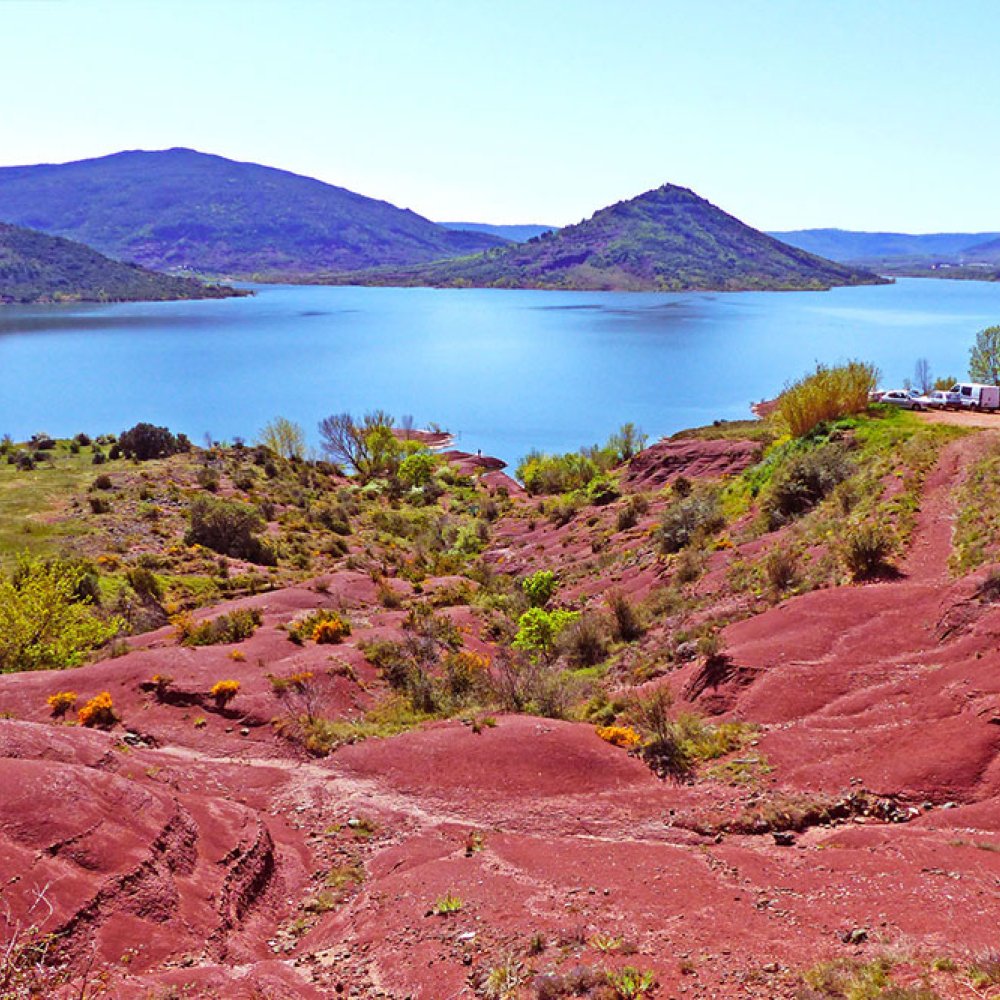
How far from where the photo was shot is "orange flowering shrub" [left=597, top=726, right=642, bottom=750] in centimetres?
1457

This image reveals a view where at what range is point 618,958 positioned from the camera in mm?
8281

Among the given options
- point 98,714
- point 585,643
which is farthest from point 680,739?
point 98,714

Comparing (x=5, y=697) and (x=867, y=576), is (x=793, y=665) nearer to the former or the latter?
(x=867, y=576)

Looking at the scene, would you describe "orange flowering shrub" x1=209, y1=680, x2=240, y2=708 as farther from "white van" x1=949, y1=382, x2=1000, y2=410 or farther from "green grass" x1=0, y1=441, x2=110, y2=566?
"white van" x1=949, y1=382, x2=1000, y2=410

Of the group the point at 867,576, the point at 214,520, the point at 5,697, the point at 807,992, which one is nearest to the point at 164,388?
the point at 214,520

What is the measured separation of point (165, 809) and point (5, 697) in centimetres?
928

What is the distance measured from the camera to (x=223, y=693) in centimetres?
1770

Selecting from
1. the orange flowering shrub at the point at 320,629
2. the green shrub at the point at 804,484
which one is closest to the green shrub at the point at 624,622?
the green shrub at the point at 804,484

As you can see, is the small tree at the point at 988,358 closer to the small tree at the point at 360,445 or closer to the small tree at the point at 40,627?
the small tree at the point at 360,445

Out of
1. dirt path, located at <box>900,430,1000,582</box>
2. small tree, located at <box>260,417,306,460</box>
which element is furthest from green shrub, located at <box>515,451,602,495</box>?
dirt path, located at <box>900,430,1000,582</box>

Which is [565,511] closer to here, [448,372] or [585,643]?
[585,643]

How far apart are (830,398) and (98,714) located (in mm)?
31970

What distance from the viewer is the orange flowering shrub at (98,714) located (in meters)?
16.7

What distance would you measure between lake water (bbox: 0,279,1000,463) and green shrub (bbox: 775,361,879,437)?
→ 37079mm
